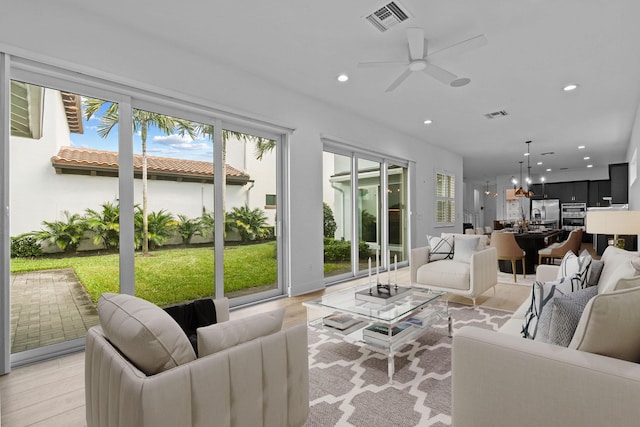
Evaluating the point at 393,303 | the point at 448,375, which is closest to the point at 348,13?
the point at 393,303

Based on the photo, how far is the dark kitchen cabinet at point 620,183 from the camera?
22.0ft

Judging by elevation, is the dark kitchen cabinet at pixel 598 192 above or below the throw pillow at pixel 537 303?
above

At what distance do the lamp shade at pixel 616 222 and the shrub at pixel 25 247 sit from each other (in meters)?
4.75

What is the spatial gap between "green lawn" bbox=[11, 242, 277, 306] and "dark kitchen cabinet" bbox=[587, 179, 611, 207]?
1171 centimetres

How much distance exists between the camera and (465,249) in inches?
159

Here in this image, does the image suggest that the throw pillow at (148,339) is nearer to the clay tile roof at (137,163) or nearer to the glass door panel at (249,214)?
the clay tile roof at (137,163)

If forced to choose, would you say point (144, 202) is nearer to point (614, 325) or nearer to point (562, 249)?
point (614, 325)

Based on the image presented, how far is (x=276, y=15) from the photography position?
2740 mm

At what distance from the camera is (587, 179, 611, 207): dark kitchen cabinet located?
1046cm

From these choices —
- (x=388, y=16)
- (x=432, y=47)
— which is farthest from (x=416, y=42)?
(x=432, y=47)

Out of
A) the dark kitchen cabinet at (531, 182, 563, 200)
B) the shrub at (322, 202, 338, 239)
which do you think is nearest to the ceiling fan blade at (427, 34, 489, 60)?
the shrub at (322, 202, 338, 239)

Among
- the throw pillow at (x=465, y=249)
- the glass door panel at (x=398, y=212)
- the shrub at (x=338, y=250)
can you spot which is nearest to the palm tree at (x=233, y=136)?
the shrub at (x=338, y=250)

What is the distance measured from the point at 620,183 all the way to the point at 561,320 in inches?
306

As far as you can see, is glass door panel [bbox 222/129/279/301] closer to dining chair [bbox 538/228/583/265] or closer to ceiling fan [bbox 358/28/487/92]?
Answer: ceiling fan [bbox 358/28/487/92]
